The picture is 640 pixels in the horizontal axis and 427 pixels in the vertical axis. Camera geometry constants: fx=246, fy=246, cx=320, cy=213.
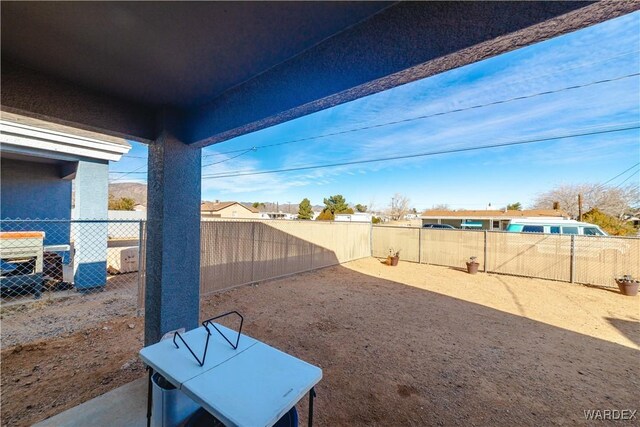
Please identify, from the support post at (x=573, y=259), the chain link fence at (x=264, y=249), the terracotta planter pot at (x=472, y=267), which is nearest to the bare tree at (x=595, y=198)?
the support post at (x=573, y=259)

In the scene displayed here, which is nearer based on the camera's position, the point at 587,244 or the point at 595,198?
the point at 587,244

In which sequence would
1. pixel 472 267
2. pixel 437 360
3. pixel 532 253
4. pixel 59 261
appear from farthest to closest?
pixel 472 267 < pixel 532 253 < pixel 59 261 < pixel 437 360

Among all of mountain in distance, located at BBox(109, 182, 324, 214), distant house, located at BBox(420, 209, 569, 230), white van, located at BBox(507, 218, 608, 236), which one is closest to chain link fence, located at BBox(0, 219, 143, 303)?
white van, located at BBox(507, 218, 608, 236)

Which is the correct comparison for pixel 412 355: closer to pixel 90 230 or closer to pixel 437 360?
pixel 437 360

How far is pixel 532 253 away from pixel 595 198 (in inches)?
675

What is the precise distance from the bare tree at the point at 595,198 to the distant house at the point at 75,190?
84.6ft

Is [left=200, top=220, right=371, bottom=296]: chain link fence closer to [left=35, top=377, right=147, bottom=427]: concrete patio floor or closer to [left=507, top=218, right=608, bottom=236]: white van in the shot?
[left=35, top=377, right=147, bottom=427]: concrete patio floor

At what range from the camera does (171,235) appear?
223cm

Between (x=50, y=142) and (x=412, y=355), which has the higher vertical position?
(x=50, y=142)

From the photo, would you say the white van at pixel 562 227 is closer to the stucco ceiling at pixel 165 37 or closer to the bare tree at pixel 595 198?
the stucco ceiling at pixel 165 37

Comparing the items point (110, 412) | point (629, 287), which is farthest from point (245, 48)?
point (629, 287)

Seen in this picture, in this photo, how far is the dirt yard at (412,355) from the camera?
7.08 ft

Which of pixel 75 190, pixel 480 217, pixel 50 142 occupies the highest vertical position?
pixel 50 142

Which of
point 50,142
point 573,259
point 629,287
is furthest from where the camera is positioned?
point 573,259
